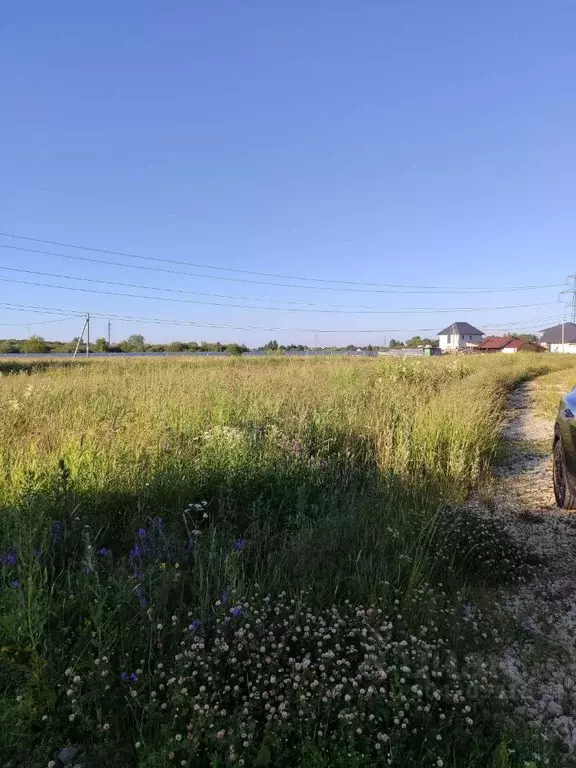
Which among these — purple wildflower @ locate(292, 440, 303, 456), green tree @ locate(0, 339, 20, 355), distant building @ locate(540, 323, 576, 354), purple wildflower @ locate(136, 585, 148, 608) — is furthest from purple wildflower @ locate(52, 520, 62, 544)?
distant building @ locate(540, 323, 576, 354)

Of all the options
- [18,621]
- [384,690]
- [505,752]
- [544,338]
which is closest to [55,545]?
[18,621]

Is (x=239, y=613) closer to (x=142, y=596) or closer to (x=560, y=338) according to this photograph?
(x=142, y=596)

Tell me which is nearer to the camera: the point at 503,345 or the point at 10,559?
the point at 10,559

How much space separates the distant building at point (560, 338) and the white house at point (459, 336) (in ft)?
45.6

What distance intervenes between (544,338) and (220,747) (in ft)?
391

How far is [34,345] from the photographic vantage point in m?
65.8

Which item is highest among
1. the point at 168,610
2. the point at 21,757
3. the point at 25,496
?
the point at 25,496

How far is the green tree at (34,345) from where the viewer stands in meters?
64.8

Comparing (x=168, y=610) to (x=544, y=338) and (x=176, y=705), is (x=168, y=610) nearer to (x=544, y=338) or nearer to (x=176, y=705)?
(x=176, y=705)

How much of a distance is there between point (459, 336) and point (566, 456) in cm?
11312

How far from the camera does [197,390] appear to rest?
8875 mm

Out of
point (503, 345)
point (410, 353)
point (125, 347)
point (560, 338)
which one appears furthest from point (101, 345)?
point (560, 338)

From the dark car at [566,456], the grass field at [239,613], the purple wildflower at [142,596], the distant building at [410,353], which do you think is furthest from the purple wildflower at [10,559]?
the distant building at [410,353]

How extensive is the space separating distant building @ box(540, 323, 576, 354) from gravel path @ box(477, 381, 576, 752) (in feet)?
309
